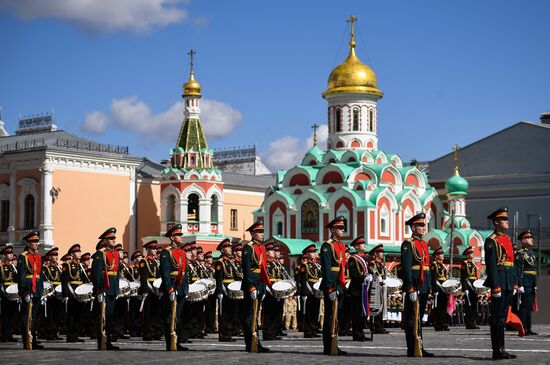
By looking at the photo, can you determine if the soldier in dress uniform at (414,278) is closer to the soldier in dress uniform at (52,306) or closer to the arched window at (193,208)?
the soldier in dress uniform at (52,306)

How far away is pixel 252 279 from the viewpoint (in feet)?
55.6

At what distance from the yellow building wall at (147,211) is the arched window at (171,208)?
Result: 3.84ft

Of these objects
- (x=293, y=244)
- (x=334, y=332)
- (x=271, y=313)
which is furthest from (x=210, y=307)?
(x=293, y=244)

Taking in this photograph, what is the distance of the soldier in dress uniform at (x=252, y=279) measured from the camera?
655 inches

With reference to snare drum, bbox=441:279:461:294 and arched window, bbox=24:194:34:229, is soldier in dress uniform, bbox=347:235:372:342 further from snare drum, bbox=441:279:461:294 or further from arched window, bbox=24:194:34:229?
arched window, bbox=24:194:34:229

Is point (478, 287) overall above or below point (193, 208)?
below

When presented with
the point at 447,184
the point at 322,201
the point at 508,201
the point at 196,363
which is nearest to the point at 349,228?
the point at 322,201

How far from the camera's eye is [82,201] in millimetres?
55906

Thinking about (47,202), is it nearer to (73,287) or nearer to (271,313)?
(73,287)

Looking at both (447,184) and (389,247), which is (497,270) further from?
(447,184)

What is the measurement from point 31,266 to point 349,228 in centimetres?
3541

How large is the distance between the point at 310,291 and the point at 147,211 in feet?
128

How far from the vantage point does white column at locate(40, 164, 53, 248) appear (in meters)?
53.6

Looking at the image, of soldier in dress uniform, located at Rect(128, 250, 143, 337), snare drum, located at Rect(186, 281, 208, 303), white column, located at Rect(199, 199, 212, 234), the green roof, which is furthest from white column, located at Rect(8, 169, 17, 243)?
snare drum, located at Rect(186, 281, 208, 303)
